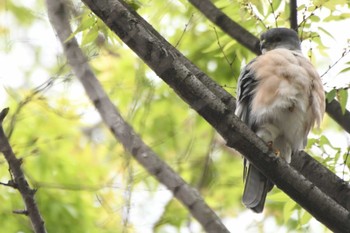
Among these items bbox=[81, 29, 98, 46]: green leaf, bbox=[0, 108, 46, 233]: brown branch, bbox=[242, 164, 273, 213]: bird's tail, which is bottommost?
bbox=[0, 108, 46, 233]: brown branch

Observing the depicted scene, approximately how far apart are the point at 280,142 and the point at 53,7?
5.69ft

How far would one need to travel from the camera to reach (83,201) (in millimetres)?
4730

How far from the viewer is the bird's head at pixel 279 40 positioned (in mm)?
4344

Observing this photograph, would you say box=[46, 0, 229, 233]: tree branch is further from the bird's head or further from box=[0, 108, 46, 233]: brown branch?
the bird's head

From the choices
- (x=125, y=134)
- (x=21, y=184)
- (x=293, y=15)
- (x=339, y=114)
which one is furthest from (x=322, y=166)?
(x=21, y=184)

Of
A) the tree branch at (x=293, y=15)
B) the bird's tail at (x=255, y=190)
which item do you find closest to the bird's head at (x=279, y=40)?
the tree branch at (x=293, y=15)

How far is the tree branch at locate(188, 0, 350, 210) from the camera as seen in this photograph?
3715 mm

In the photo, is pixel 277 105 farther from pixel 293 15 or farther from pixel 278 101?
pixel 293 15

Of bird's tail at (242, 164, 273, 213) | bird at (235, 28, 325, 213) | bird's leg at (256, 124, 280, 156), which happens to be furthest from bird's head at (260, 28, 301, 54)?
bird's tail at (242, 164, 273, 213)

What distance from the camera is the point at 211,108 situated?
3.05 m

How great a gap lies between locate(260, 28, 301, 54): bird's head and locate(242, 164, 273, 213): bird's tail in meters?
0.91

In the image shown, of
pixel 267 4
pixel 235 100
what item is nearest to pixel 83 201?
pixel 235 100

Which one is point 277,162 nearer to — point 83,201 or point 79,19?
point 79,19

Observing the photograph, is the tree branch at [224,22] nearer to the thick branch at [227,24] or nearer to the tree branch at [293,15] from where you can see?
the thick branch at [227,24]
